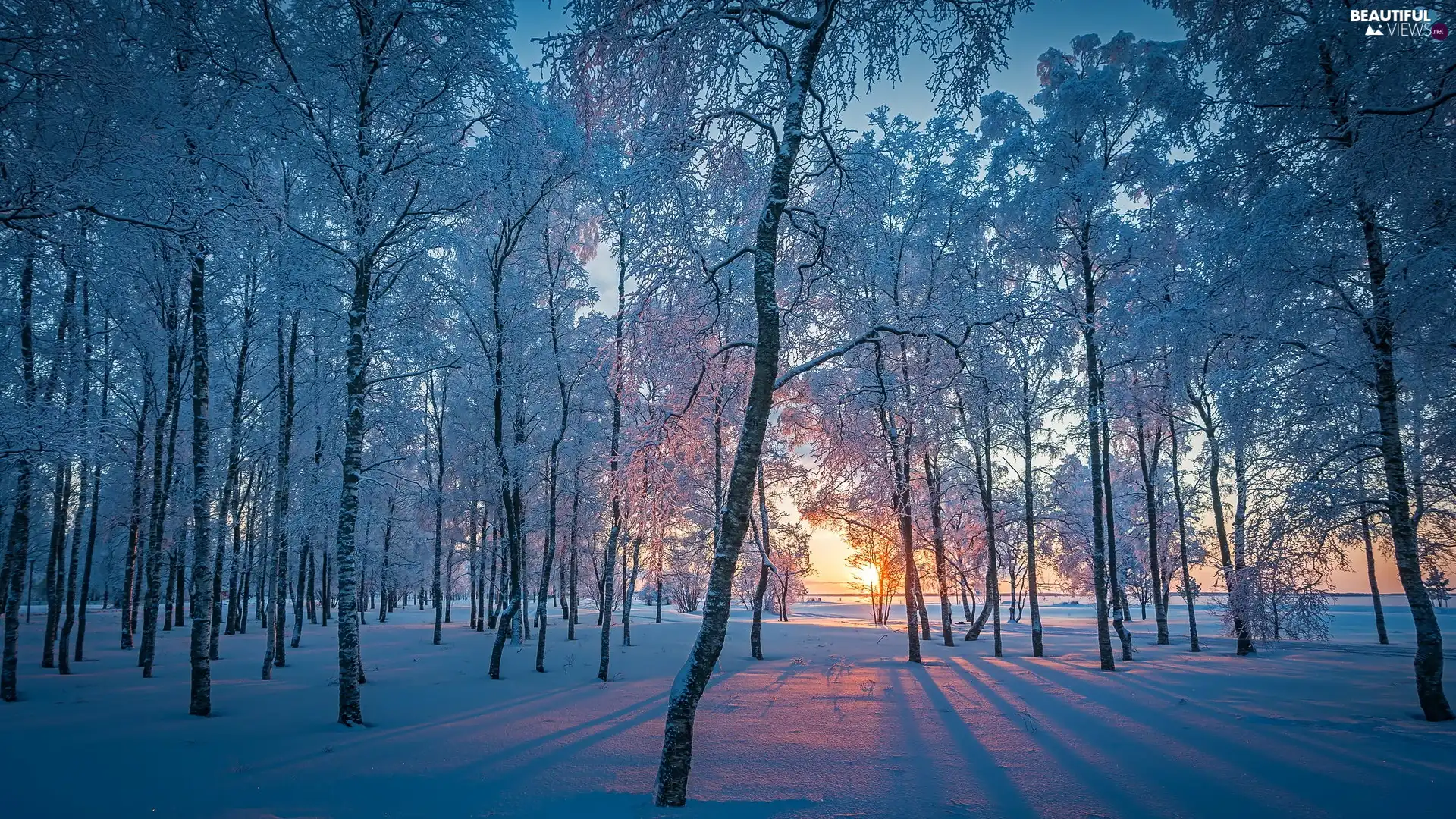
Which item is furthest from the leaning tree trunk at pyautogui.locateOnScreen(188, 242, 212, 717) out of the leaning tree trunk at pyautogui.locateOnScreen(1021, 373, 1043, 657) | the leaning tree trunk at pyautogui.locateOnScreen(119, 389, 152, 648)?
the leaning tree trunk at pyautogui.locateOnScreen(1021, 373, 1043, 657)

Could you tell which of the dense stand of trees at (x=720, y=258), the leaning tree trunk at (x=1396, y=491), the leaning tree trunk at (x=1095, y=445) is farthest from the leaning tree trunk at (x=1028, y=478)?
the leaning tree trunk at (x=1396, y=491)

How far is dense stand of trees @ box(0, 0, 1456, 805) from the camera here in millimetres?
7223

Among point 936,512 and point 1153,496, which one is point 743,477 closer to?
point 936,512

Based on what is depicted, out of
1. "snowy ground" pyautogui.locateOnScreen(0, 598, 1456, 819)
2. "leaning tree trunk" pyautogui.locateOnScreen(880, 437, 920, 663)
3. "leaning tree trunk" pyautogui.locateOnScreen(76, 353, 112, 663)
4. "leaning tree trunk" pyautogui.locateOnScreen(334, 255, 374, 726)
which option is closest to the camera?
"snowy ground" pyautogui.locateOnScreen(0, 598, 1456, 819)

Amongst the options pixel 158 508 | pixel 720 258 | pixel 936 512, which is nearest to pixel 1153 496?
pixel 936 512

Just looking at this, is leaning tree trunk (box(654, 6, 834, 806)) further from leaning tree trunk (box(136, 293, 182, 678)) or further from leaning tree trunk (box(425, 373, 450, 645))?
leaning tree trunk (box(425, 373, 450, 645))

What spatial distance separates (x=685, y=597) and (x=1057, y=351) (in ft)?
173

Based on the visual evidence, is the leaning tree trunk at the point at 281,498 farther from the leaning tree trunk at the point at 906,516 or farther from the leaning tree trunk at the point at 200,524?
the leaning tree trunk at the point at 906,516

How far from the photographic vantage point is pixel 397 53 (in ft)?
32.8

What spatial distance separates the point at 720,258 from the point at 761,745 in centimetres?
935

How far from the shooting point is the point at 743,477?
20.0ft
